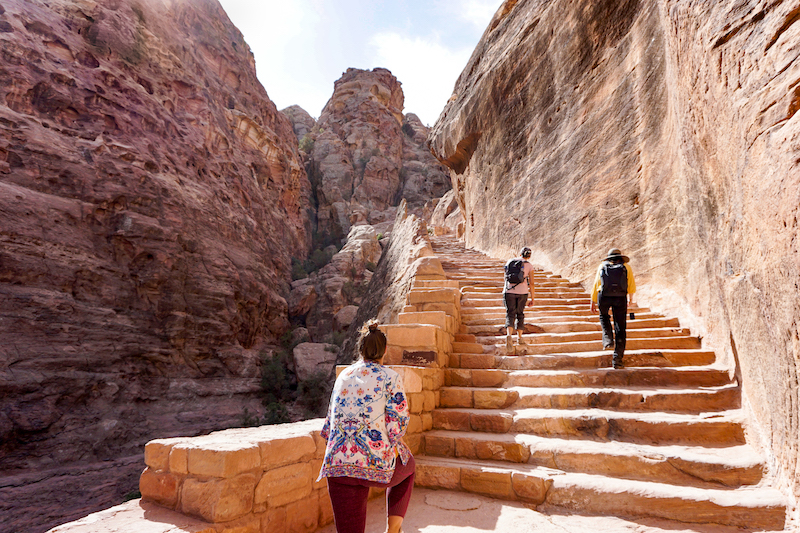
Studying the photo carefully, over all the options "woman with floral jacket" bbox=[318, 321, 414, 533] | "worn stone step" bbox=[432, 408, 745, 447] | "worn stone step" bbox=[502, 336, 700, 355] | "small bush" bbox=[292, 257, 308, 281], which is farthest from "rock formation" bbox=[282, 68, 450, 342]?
"woman with floral jacket" bbox=[318, 321, 414, 533]

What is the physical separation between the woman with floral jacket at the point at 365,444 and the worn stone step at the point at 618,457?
1.89 m

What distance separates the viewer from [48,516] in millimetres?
10617

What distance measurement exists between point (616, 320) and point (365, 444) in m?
3.98

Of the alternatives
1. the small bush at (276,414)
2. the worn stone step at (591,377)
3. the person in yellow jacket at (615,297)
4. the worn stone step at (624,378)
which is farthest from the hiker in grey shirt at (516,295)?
the small bush at (276,414)

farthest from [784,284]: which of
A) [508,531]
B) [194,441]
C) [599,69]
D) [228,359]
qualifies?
[228,359]

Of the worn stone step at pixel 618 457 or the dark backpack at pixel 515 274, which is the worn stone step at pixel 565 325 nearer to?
the dark backpack at pixel 515 274

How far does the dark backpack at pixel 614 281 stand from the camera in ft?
16.6

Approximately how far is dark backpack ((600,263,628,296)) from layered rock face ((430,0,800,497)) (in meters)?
0.91

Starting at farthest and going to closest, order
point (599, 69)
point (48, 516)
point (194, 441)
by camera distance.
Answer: point (48, 516) < point (599, 69) < point (194, 441)

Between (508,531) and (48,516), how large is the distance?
13.2m

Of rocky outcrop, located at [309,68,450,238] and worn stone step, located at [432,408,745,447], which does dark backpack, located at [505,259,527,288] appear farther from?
rocky outcrop, located at [309,68,450,238]

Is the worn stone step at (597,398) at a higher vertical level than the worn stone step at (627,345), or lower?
lower

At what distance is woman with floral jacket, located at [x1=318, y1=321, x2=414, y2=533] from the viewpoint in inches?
88.4

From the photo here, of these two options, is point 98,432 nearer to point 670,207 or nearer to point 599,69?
point 670,207
